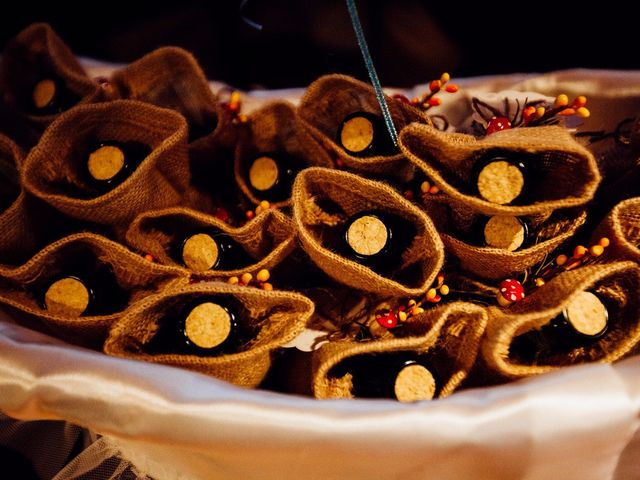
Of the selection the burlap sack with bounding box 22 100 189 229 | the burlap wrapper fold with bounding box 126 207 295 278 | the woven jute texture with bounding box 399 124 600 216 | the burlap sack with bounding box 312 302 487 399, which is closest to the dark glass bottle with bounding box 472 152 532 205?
the woven jute texture with bounding box 399 124 600 216

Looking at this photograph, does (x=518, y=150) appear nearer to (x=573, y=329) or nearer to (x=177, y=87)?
(x=573, y=329)

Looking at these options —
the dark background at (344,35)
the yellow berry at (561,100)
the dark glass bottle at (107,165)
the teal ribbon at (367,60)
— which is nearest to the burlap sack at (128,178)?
the dark glass bottle at (107,165)

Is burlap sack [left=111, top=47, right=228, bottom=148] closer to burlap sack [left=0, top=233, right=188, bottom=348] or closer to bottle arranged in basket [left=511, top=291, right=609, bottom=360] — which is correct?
burlap sack [left=0, top=233, right=188, bottom=348]

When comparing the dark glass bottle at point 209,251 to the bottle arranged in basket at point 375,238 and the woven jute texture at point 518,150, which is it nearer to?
the bottle arranged in basket at point 375,238

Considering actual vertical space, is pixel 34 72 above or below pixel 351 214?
above

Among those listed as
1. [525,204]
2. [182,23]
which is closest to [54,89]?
[182,23]

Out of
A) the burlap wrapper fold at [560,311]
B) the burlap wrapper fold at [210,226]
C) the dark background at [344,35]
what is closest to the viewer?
the burlap wrapper fold at [560,311]

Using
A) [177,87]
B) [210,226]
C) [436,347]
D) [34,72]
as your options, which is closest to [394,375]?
[436,347]
